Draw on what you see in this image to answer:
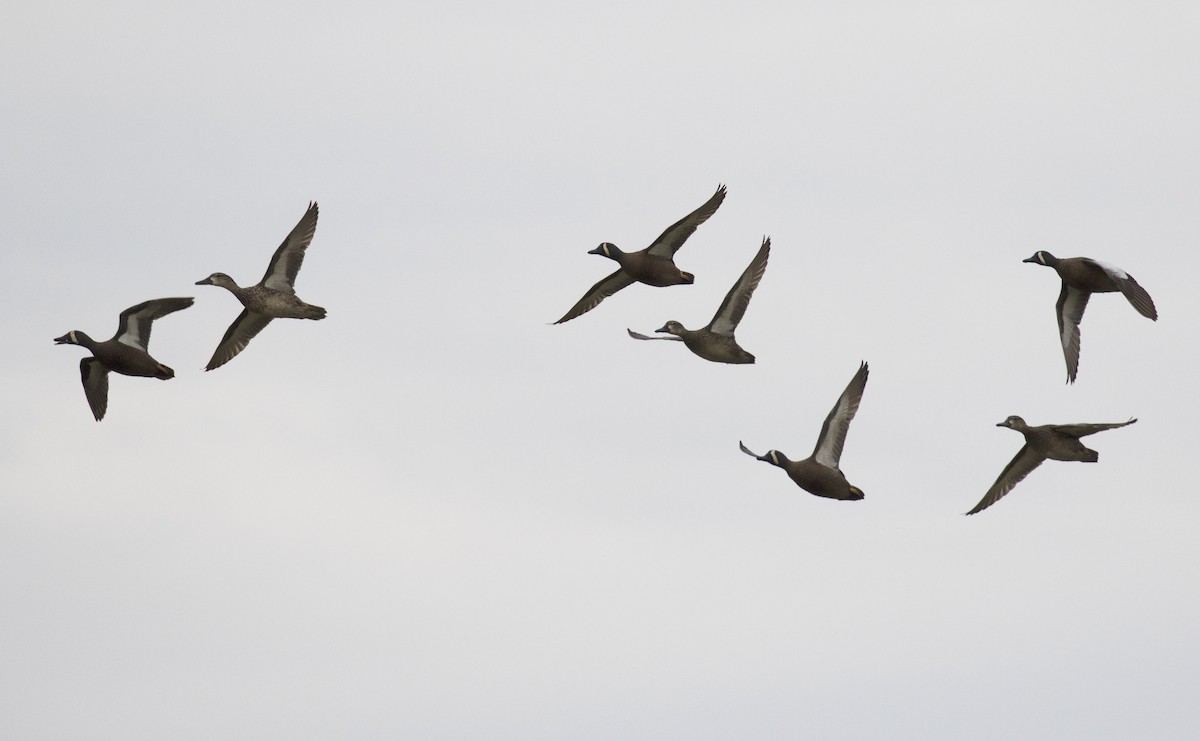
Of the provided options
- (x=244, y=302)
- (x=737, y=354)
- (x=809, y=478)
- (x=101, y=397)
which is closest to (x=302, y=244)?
(x=244, y=302)

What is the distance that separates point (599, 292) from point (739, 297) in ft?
12.8

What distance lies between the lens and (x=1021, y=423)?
88.4 ft

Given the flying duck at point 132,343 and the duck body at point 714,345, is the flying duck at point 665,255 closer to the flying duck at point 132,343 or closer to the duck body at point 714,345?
the duck body at point 714,345

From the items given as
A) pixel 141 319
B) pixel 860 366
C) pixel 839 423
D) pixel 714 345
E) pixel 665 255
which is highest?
pixel 665 255

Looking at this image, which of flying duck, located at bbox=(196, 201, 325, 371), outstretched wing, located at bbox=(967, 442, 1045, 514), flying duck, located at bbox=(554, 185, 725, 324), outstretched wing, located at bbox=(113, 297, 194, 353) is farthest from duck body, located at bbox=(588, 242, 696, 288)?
outstretched wing, located at bbox=(113, 297, 194, 353)

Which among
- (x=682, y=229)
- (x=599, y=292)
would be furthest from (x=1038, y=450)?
(x=599, y=292)

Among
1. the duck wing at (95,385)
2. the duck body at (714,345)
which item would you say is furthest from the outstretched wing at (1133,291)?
the duck wing at (95,385)

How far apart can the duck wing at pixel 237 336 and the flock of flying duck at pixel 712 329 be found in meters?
0.02

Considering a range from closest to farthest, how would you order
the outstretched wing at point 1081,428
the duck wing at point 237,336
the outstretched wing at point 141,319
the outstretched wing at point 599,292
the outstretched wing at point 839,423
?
the outstretched wing at point 1081,428, the outstretched wing at point 839,423, the outstretched wing at point 141,319, the duck wing at point 237,336, the outstretched wing at point 599,292

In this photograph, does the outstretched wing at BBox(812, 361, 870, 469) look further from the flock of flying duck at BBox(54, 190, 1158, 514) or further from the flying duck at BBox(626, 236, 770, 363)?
the flying duck at BBox(626, 236, 770, 363)

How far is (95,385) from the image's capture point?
2947 cm

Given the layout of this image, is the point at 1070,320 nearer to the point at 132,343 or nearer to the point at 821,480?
the point at 821,480

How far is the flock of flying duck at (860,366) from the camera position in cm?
2623

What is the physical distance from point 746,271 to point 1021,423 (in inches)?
203
